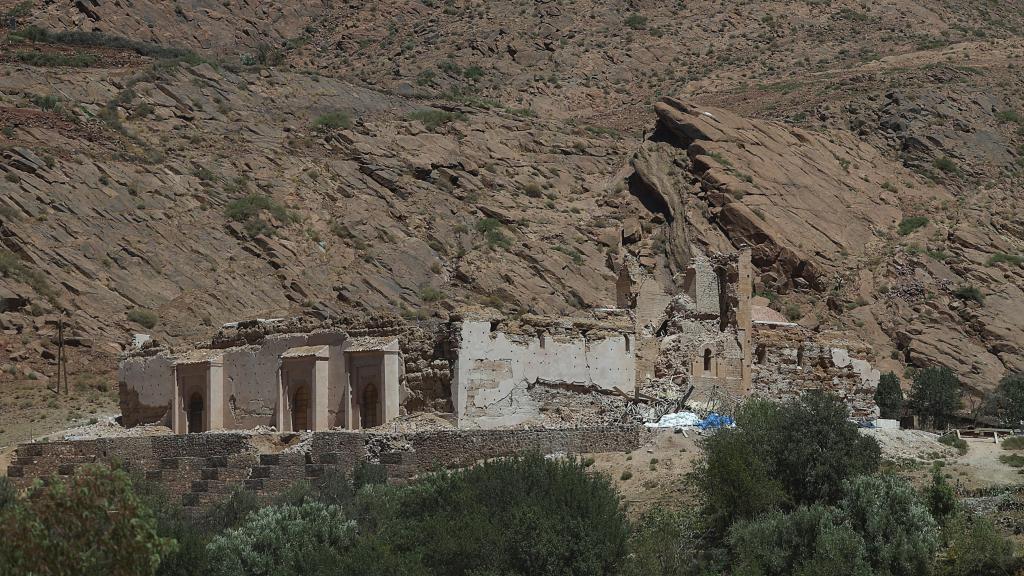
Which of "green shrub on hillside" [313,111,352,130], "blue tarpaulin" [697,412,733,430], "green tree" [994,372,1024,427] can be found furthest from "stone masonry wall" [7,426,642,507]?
"green shrub on hillside" [313,111,352,130]

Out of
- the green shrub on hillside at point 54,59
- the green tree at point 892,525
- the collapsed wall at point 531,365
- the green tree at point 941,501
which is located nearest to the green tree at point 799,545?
the green tree at point 892,525

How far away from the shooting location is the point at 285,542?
89.5ft

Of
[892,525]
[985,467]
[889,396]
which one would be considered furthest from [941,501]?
[889,396]

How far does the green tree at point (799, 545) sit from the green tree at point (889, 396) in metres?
20.1

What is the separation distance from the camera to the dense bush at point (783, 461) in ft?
95.8

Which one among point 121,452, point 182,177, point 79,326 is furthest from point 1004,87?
point 121,452

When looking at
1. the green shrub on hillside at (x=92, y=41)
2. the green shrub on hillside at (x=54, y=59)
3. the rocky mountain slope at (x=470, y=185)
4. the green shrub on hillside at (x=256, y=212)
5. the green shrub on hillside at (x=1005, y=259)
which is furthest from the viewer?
the green shrub on hillside at (x=92, y=41)

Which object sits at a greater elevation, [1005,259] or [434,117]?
[434,117]

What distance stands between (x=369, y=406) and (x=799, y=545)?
12322mm

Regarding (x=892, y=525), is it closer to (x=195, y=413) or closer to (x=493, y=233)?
(x=195, y=413)

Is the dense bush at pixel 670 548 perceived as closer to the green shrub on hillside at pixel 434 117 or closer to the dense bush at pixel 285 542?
the dense bush at pixel 285 542

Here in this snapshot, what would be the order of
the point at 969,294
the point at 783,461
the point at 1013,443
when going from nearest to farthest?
the point at 783,461
the point at 1013,443
the point at 969,294

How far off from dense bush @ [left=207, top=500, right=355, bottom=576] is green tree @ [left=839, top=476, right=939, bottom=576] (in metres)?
9.51

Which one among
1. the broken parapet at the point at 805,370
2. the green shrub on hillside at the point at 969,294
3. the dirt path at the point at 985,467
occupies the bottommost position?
the dirt path at the point at 985,467
